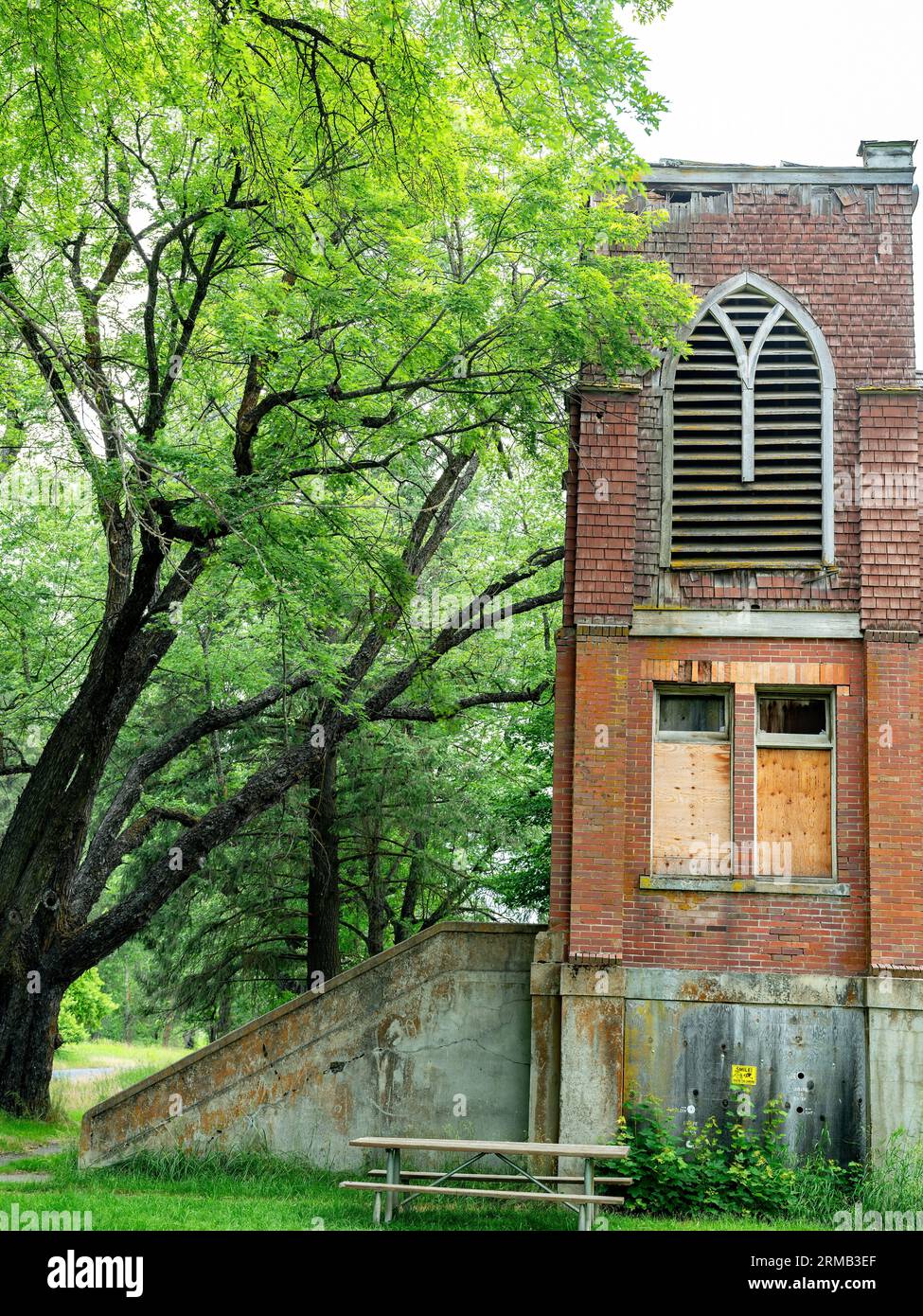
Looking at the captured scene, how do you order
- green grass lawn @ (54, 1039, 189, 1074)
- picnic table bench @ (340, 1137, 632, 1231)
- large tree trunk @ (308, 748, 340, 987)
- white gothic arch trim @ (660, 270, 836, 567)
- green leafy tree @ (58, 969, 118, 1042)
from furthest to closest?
green grass lawn @ (54, 1039, 189, 1074)
green leafy tree @ (58, 969, 118, 1042)
large tree trunk @ (308, 748, 340, 987)
white gothic arch trim @ (660, 270, 836, 567)
picnic table bench @ (340, 1137, 632, 1231)

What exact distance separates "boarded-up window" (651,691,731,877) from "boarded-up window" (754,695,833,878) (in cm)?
36

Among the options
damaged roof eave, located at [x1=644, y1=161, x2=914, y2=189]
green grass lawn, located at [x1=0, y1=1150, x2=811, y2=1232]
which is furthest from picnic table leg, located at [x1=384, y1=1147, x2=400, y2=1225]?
damaged roof eave, located at [x1=644, y1=161, x2=914, y2=189]

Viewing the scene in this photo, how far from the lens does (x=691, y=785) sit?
13.0 meters

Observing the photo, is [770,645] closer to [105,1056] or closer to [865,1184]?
[865,1184]

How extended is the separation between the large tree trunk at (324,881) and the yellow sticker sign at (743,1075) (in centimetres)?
1017

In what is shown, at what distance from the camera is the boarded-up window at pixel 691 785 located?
1282cm

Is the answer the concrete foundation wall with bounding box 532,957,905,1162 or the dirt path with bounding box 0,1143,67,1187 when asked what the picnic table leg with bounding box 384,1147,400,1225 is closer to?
the concrete foundation wall with bounding box 532,957,905,1162

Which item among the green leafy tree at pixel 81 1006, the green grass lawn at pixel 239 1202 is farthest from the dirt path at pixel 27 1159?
the green leafy tree at pixel 81 1006

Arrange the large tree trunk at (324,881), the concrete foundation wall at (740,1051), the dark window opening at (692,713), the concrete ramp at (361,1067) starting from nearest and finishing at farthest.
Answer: the concrete foundation wall at (740,1051) < the concrete ramp at (361,1067) < the dark window opening at (692,713) < the large tree trunk at (324,881)

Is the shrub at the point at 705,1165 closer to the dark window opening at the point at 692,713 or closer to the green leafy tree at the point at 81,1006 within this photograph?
the dark window opening at the point at 692,713

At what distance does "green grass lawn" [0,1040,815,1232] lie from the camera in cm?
1040

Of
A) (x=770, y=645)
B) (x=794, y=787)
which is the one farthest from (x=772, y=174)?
(x=794, y=787)
